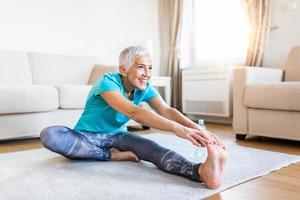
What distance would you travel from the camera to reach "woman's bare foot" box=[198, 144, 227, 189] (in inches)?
42.4

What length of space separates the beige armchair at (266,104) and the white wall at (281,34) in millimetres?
400

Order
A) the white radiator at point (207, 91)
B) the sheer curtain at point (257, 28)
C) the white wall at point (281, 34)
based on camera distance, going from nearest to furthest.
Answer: the white wall at point (281, 34)
the sheer curtain at point (257, 28)
the white radiator at point (207, 91)

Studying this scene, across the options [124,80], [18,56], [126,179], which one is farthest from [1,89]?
[126,179]

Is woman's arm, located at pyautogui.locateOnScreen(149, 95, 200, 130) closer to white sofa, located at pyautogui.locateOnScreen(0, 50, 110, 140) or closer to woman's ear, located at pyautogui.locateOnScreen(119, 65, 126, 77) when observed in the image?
woman's ear, located at pyautogui.locateOnScreen(119, 65, 126, 77)

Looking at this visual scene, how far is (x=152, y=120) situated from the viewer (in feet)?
3.83

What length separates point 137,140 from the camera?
4.98 feet

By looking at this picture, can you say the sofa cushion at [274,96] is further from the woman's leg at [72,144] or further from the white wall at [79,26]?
the white wall at [79,26]

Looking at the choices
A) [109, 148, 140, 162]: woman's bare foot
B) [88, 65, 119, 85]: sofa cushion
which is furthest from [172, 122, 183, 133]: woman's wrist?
[88, 65, 119, 85]: sofa cushion

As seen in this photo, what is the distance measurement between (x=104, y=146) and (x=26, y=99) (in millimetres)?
935

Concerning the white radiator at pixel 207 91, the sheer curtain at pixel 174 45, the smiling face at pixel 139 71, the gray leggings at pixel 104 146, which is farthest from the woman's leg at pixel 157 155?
the sheer curtain at pixel 174 45

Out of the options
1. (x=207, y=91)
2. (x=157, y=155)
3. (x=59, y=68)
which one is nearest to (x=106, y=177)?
(x=157, y=155)

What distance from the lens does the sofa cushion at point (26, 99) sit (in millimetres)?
2152

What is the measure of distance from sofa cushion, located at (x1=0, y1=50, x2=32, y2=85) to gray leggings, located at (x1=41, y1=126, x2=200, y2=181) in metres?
1.54

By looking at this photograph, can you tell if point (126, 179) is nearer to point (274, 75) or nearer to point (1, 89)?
point (1, 89)
